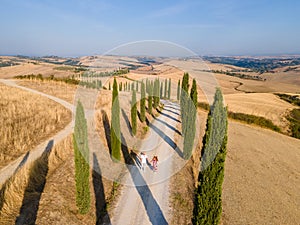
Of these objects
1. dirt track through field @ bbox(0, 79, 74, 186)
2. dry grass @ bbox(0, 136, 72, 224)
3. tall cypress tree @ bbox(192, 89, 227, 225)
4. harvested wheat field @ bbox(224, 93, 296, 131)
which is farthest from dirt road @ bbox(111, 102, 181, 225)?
harvested wheat field @ bbox(224, 93, 296, 131)

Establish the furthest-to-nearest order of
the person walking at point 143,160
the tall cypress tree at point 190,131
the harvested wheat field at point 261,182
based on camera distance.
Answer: the tall cypress tree at point 190,131 < the person walking at point 143,160 < the harvested wheat field at point 261,182

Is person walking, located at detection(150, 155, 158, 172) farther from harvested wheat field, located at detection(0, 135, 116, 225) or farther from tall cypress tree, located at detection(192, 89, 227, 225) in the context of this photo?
tall cypress tree, located at detection(192, 89, 227, 225)

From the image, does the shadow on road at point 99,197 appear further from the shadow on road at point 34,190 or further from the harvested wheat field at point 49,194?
the shadow on road at point 34,190

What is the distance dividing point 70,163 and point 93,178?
1.58m

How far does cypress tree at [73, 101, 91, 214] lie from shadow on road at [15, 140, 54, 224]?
172 cm

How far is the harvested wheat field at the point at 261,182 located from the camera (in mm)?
11625

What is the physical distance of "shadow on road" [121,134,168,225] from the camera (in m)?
9.92

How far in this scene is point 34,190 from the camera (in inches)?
395

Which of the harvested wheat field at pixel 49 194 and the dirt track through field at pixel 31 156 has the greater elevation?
the dirt track through field at pixel 31 156

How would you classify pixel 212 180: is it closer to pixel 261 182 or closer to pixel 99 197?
pixel 99 197

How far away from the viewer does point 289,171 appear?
17969 mm

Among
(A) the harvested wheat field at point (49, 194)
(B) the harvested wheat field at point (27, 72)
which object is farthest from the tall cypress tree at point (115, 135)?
(B) the harvested wheat field at point (27, 72)

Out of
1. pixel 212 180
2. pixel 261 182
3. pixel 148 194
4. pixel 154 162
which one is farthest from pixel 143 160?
pixel 261 182

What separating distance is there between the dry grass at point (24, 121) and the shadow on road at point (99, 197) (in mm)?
4106
